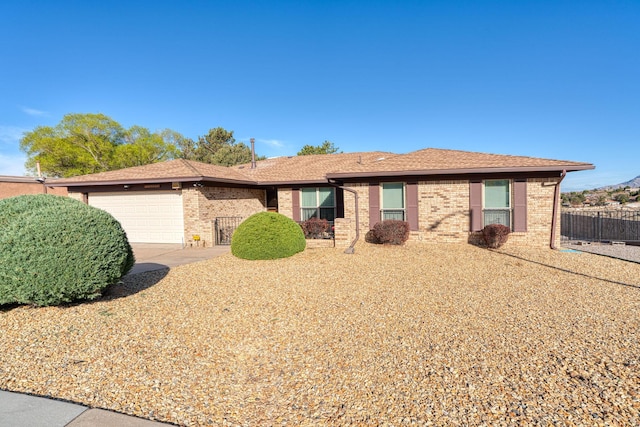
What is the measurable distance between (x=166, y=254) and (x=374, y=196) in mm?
7312

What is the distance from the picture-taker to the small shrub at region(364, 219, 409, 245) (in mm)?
10867

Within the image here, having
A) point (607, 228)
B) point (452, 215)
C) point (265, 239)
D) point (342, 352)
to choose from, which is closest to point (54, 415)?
point (342, 352)

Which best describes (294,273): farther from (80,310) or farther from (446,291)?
(80,310)

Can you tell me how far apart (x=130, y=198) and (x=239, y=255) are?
707cm

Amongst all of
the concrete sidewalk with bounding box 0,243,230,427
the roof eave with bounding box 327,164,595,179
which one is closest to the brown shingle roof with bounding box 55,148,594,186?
the roof eave with bounding box 327,164,595,179

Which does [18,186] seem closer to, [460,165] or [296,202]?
[296,202]

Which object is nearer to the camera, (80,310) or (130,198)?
(80,310)

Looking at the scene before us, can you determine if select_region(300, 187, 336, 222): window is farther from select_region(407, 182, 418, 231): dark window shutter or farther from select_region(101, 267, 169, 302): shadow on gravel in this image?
select_region(101, 267, 169, 302): shadow on gravel

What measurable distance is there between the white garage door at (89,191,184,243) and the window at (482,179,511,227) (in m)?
11.0

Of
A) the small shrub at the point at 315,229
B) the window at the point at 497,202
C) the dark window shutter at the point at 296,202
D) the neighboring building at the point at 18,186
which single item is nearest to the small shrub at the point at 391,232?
the small shrub at the point at 315,229

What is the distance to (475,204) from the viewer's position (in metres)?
11.1

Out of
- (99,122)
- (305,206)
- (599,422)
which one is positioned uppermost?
(99,122)

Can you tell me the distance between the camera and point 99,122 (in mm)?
36906

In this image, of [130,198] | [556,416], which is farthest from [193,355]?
[130,198]
